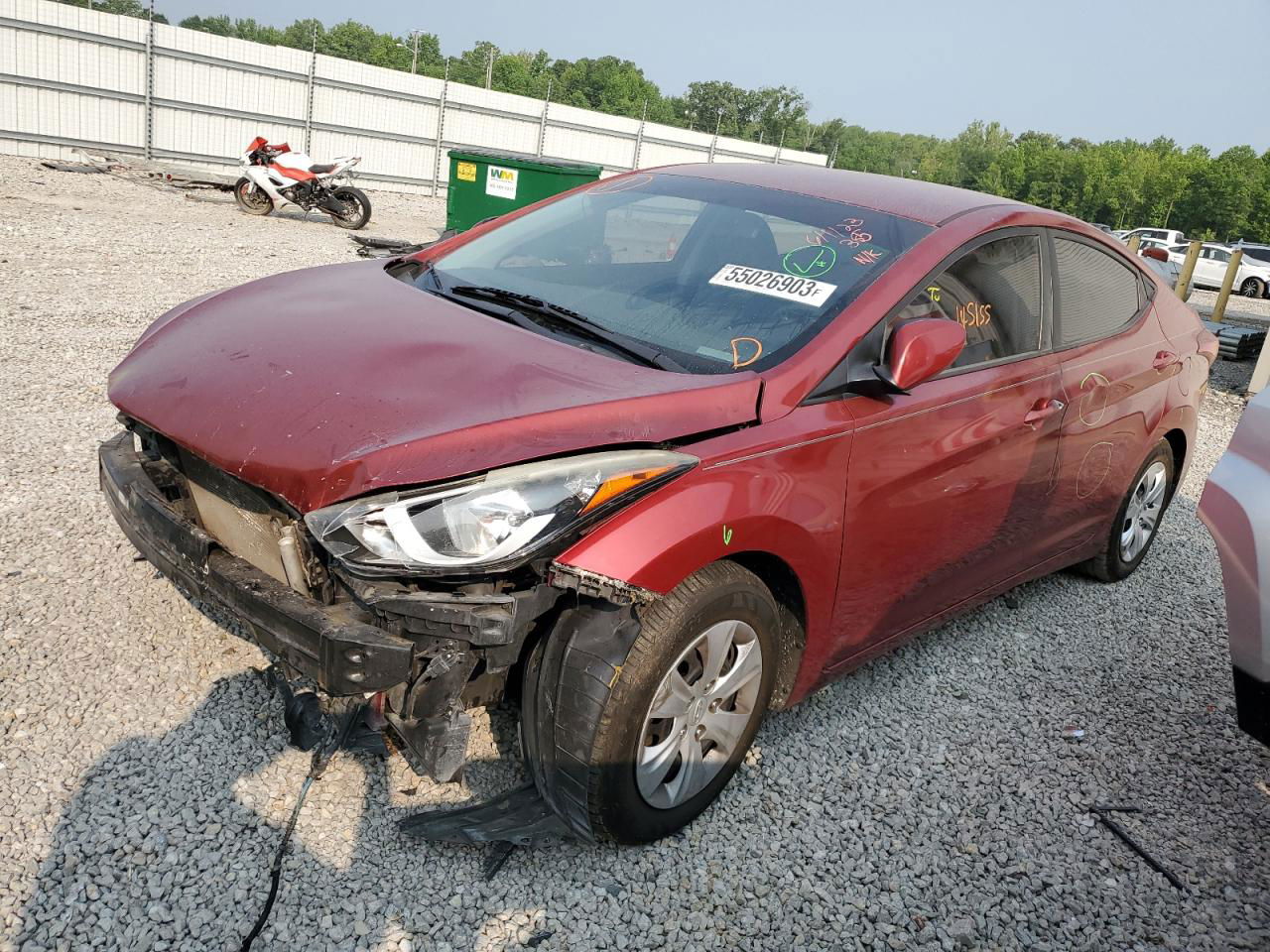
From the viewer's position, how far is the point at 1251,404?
3.03 metres

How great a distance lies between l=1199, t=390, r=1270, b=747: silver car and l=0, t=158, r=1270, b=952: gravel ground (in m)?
0.60

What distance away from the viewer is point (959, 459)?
3.16m

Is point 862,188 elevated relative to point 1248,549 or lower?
elevated

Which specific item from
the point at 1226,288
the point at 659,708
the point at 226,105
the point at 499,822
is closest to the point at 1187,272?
the point at 1226,288

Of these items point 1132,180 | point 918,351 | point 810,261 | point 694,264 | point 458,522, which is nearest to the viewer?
point 458,522

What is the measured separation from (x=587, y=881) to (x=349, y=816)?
2.15ft

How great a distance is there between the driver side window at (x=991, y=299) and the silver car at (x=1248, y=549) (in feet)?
2.57

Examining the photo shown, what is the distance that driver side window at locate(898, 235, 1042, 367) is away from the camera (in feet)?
10.2

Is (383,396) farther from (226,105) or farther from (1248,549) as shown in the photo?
(226,105)

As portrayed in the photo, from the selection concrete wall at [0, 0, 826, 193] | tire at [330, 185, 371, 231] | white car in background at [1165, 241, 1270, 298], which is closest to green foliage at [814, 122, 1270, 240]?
white car in background at [1165, 241, 1270, 298]

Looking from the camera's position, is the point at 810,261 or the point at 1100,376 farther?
the point at 1100,376

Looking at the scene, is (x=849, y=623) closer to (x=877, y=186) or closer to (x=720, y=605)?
(x=720, y=605)

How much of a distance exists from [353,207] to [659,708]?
47.3 feet

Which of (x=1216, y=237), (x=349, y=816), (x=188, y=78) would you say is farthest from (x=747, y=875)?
(x=1216, y=237)
